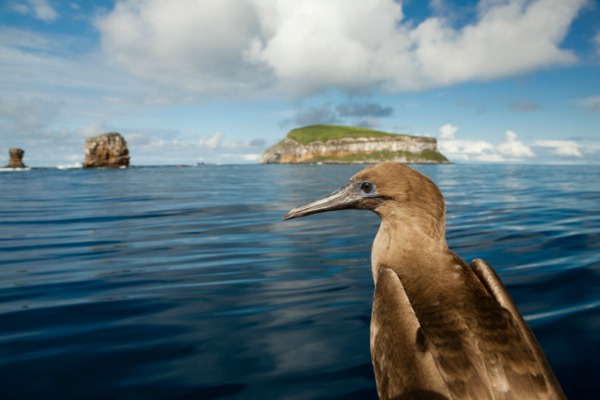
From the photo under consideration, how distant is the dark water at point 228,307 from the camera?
11.0 ft

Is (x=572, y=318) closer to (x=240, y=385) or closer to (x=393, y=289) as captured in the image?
(x=393, y=289)

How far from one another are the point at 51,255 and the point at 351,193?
7179mm

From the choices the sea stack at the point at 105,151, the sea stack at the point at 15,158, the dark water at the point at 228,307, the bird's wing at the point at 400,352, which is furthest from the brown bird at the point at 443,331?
the sea stack at the point at 15,158

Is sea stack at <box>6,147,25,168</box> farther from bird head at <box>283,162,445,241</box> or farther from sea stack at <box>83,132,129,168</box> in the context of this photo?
bird head at <box>283,162,445,241</box>

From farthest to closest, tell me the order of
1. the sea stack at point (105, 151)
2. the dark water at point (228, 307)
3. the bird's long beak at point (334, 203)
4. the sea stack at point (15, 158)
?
the sea stack at point (105, 151) < the sea stack at point (15, 158) < the bird's long beak at point (334, 203) < the dark water at point (228, 307)

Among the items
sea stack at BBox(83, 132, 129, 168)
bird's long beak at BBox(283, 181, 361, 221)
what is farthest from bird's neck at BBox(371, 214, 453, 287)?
sea stack at BBox(83, 132, 129, 168)

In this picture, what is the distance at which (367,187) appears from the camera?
3.99 m

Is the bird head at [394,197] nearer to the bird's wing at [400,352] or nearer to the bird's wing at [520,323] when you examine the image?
the bird's wing at [520,323]

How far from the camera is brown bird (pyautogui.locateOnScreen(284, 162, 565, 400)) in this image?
221 centimetres

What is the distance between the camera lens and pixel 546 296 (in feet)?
17.0

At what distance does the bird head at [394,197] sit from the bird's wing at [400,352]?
0.98 meters

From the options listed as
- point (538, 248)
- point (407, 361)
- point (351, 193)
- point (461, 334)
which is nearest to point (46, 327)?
point (351, 193)

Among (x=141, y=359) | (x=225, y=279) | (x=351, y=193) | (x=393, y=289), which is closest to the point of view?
(x=393, y=289)

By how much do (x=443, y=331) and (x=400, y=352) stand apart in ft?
1.04
